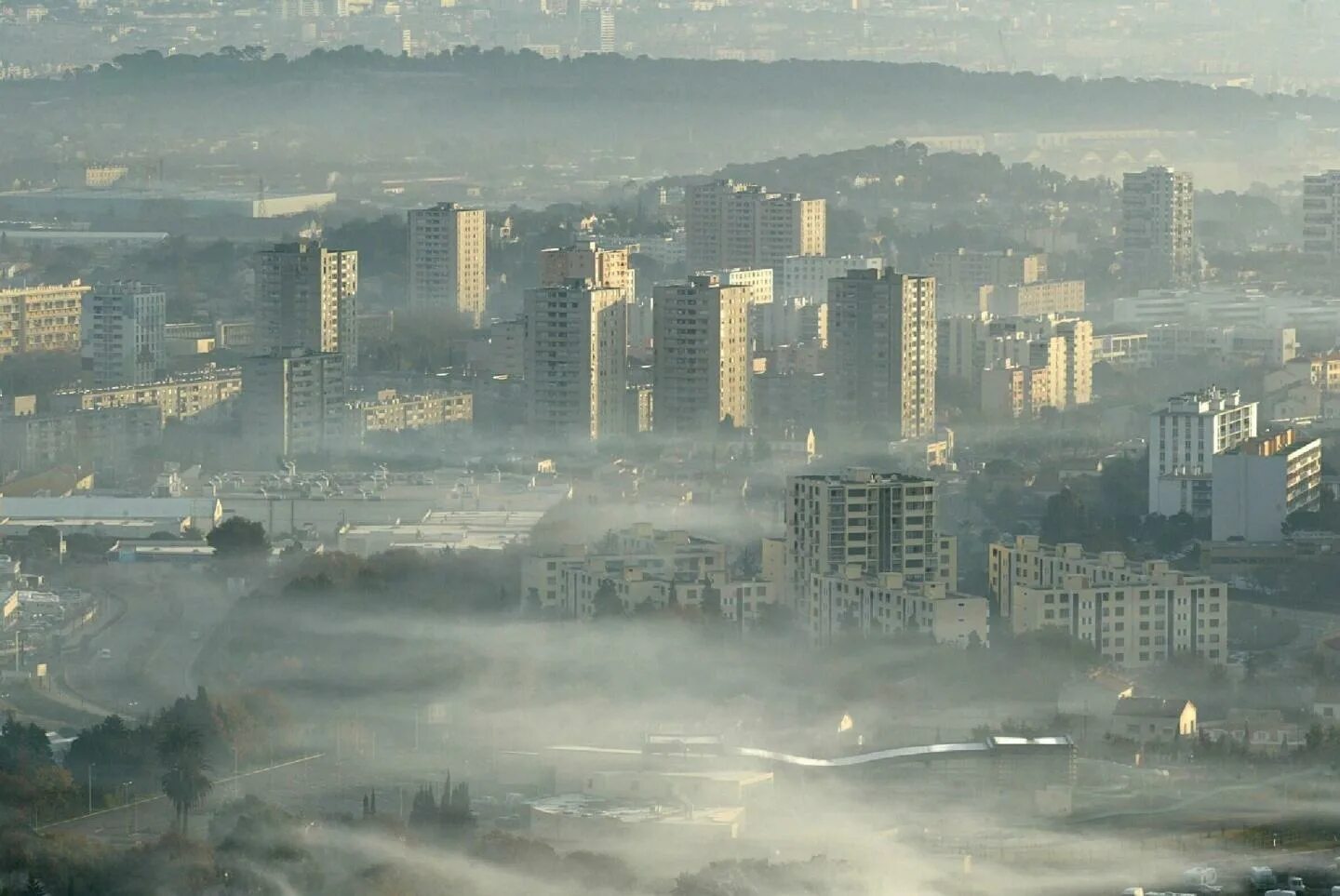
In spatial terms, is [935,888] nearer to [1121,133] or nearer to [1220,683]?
[1220,683]

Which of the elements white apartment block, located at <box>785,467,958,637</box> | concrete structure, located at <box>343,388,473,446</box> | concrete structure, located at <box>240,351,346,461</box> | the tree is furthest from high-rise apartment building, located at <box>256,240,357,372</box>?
white apartment block, located at <box>785,467,958,637</box>

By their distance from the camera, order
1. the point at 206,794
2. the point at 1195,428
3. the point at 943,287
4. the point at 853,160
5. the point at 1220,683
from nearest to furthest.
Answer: the point at 206,794
the point at 1220,683
the point at 1195,428
the point at 943,287
the point at 853,160

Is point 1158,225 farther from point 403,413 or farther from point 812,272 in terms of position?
point 403,413

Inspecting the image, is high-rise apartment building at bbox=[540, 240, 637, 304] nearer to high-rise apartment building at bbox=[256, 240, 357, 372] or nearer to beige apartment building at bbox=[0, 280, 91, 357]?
high-rise apartment building at bbox=[256, 240, 357, 372]

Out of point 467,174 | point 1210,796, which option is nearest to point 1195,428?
point 1210,796

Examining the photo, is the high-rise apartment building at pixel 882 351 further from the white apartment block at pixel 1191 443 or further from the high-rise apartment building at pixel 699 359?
the white apartment block at pixel 1191 443
